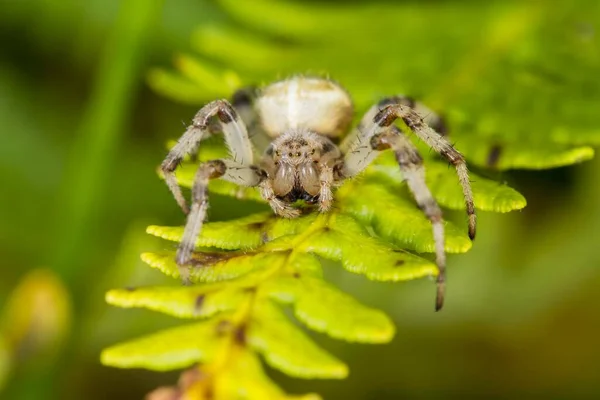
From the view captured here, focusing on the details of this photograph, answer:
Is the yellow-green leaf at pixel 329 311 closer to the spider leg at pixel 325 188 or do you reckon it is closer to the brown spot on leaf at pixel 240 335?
the brown spot on leaf at pixel 240 335

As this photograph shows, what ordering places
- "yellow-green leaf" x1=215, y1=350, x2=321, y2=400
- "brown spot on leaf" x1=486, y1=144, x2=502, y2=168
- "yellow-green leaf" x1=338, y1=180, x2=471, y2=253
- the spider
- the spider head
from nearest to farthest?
1. "yellow-green leaf" x1=215, y1=350, x2=321, y2=400
2. "yellow-green leaf" x1=338, y1=180, x2=471, y2=253
3. the spider
4. "brown spot on leaf" x1=486, y1=144, x2=502, y2=168
5. the spider head

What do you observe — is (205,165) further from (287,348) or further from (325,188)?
(287,348)

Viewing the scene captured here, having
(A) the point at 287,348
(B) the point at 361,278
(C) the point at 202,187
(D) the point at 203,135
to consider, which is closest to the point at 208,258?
(C) the point at 202,187

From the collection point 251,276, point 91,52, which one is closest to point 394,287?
point 251,276

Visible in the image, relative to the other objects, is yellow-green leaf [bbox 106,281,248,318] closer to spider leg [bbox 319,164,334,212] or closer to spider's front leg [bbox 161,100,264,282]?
spider's front leg [bbox 161,100,264,282]

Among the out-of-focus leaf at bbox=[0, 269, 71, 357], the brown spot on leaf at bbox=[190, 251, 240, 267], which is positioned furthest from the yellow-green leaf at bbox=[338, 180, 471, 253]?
the out-of-focus leaf at bbox=[0, 269, 71, 357]

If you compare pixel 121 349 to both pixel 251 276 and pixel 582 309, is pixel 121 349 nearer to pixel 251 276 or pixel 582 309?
pixel 251 276
